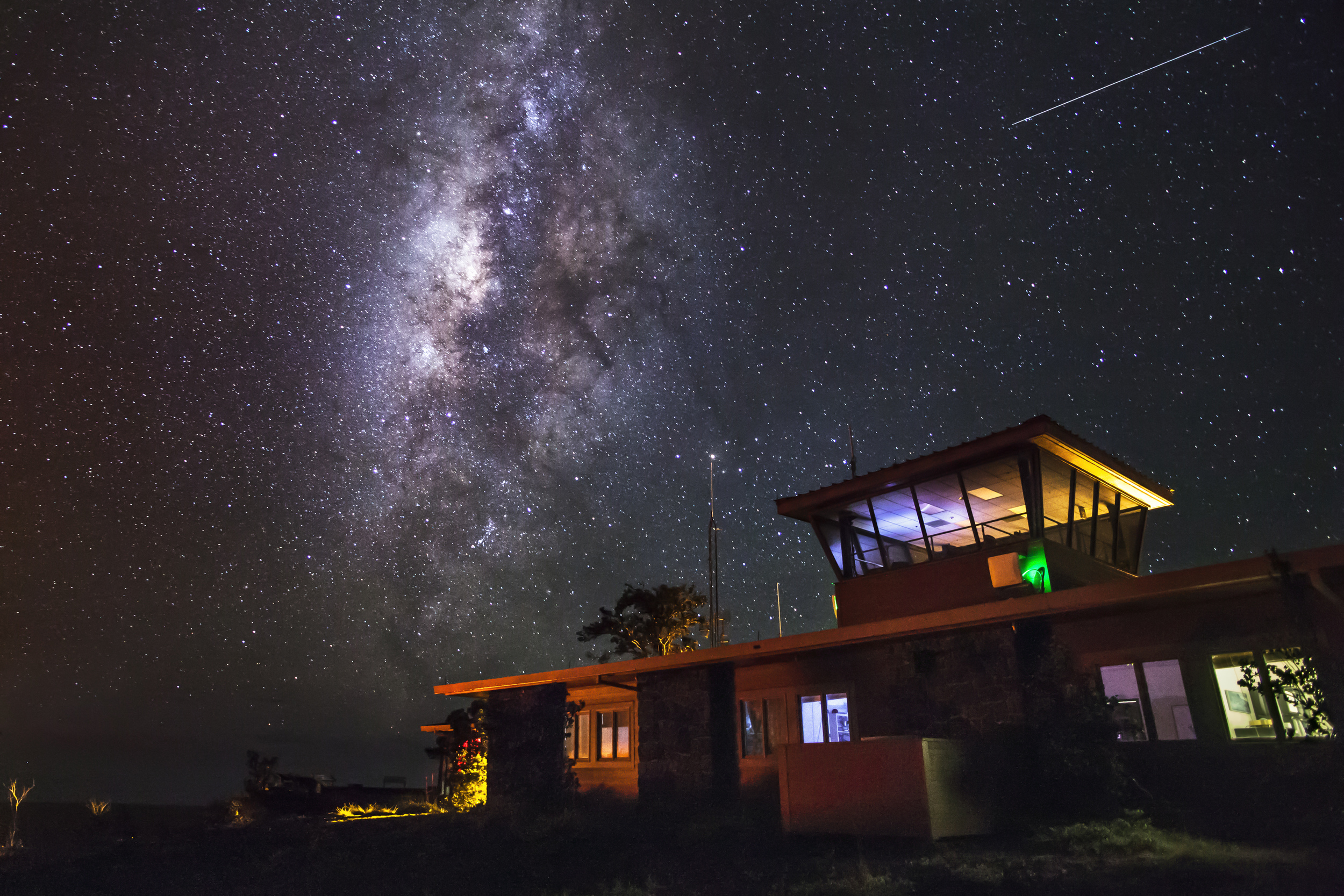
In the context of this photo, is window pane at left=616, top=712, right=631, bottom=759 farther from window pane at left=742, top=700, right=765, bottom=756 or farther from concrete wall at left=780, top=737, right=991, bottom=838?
concrete wall at left=780, top=737, right=991, bottom=838

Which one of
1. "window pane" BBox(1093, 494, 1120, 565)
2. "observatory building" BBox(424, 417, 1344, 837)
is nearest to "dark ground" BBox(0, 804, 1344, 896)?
"observatory building" BBox(424, 417, 1344, 837)

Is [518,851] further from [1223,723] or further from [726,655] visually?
[1223,723]

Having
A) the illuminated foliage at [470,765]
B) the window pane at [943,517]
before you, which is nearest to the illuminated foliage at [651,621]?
the illuminated foliage at [470,765]

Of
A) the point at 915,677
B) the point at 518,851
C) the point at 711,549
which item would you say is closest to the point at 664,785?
the point at 518,851

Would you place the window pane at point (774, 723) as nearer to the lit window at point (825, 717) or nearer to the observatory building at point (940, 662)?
the observatory building at point (940, 662)

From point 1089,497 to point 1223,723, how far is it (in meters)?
5.66

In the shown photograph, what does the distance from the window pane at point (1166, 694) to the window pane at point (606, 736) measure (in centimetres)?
1094

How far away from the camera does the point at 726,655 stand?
15.4 metres

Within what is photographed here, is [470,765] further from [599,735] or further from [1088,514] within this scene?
[1088,514]

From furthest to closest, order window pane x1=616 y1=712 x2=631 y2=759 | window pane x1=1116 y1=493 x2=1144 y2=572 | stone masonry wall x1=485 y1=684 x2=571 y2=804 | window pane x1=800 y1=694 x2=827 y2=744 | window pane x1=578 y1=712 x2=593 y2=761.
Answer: window pane x1=578 y1=712 x2=593 y2=761
window pane x1=616 y1=712 x2=631 y2=759
stone masonry wall x1=485 y1=684 x2=571 y2=804
window pane x1=1116 y1=493 x2=1144 y2=572
window pane x1=800 y1=694 x2=827 y2=744

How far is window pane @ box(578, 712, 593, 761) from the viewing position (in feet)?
61.1

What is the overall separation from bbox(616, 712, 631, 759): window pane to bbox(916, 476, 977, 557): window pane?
7.82m

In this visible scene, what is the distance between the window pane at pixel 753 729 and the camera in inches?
614

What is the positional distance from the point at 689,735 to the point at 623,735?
3.01 meters
